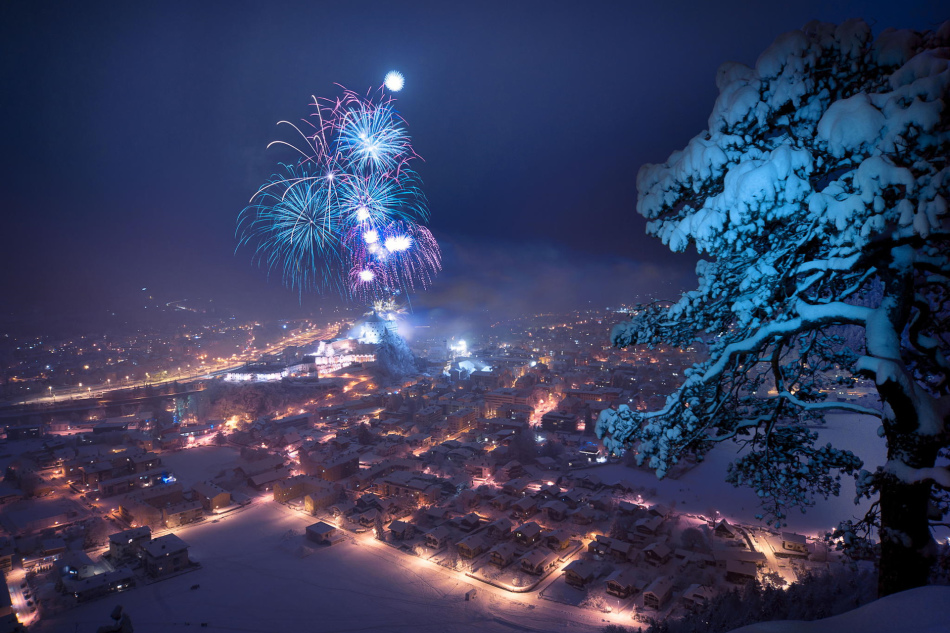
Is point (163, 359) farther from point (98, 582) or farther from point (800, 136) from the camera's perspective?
point (800, 136)

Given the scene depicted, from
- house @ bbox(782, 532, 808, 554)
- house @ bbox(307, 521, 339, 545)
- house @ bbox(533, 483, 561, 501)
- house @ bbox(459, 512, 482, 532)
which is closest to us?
house @ bbox(782, 532, 808, 554)

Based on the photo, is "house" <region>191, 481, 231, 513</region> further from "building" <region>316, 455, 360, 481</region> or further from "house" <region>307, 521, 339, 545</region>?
"house" <region>307, 521, 339, 545</region>

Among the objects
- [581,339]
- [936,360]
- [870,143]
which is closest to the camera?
[870,143]

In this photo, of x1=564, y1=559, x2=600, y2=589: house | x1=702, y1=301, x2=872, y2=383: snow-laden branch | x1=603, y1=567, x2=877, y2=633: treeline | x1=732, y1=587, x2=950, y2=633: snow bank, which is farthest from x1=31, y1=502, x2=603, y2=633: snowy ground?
x1=702, y1=301, x2=872, y2=383: snow-laden branch

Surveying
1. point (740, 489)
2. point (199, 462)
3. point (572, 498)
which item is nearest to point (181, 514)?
point (199, 462)

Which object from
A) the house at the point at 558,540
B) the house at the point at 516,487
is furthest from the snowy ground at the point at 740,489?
the house at the point at 558,540

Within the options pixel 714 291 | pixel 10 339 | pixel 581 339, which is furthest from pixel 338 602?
pixel 10 339
